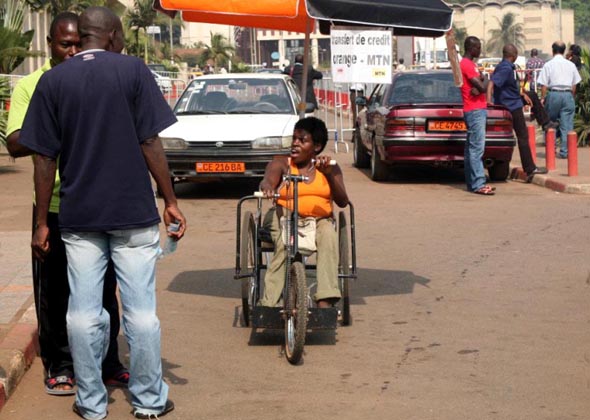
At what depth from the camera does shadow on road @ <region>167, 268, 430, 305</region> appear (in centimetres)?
917

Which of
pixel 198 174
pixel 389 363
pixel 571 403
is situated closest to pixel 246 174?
pixel 198 174

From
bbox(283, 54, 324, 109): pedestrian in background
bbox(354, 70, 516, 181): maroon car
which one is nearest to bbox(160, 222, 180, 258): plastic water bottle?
bbox(354, 70, 516, 181): maroon car

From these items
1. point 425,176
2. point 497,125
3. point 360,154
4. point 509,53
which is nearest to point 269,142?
point 497,125

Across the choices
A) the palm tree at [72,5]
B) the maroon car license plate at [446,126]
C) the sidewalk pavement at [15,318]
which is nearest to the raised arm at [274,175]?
the sidewalk pavement at [15,318]

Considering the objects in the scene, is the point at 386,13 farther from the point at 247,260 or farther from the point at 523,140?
the point at 523,140

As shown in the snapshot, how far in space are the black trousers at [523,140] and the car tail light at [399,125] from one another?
5.27 feet

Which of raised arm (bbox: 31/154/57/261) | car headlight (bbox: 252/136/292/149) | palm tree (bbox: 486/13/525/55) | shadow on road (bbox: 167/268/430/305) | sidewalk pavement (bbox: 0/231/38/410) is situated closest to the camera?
raised arm (bbox: 31/154/57/261)

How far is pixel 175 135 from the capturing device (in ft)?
49.5

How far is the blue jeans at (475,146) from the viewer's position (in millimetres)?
15203

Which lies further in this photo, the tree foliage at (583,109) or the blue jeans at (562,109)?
the tree foliage at (583,109)

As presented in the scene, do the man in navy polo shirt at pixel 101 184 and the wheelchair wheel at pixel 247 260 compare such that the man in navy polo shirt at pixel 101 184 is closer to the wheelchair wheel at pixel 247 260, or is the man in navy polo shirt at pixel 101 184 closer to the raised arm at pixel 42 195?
the raised arm at pixel 42 195

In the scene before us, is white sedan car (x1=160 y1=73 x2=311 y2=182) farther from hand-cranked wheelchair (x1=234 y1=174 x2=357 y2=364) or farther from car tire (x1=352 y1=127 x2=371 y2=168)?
hand-cranked wheelchair (x1=234 y1=174 x2=357 y2=364)

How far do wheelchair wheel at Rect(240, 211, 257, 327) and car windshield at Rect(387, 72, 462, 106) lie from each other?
357 inches

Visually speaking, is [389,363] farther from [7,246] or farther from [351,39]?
[351,39]
